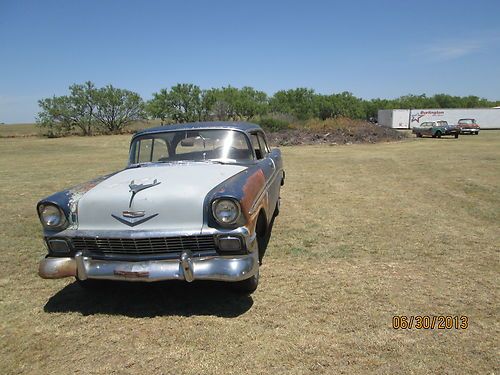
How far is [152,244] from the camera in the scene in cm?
307

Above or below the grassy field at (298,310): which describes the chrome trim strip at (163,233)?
above

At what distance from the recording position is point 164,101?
5122 centimetres

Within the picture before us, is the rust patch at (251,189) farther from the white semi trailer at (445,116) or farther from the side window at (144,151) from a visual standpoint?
the white semi trailer at (445,116)

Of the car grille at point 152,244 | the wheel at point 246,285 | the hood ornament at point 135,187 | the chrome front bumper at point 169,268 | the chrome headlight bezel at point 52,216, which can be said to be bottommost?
the wheel at point 246,285

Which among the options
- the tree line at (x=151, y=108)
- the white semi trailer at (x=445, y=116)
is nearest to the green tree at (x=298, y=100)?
the tree line at (x=151, y=108)

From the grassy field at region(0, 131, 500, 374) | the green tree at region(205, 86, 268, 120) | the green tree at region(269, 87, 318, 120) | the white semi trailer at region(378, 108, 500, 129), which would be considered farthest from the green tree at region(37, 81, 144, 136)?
the grassy field at region(0, 131, 500, 374)

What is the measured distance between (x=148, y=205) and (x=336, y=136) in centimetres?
2355

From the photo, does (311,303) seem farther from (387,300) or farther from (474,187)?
(474,187)

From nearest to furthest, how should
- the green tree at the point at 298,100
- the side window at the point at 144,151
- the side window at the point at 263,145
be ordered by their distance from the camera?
1. the side window at the point at 144,151
2. the side window at the point at 263,145
3. the green tree at the point at 298,100

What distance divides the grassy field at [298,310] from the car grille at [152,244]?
61 cm

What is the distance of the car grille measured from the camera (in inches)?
120

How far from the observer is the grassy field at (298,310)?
2.57 m

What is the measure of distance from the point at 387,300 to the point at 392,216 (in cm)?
304

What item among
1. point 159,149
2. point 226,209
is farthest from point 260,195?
point 159,149
